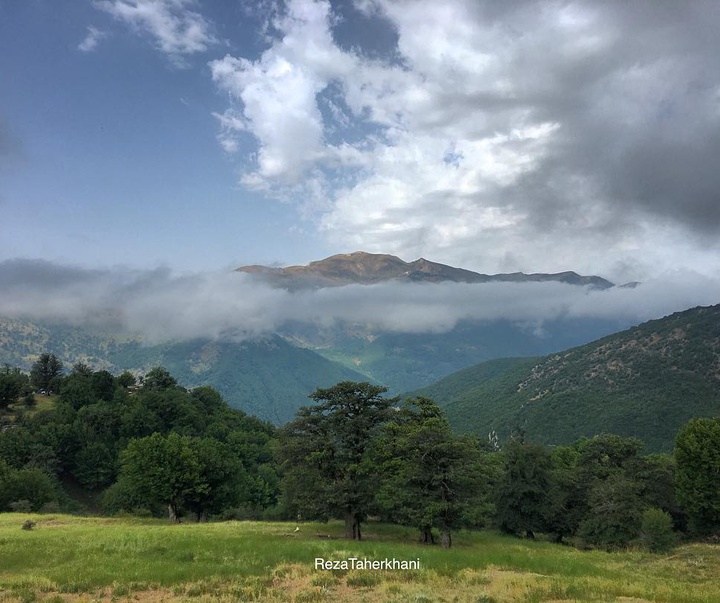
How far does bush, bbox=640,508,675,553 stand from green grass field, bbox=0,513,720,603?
29.5ft

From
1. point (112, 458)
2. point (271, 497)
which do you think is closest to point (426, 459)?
point (271, 497)

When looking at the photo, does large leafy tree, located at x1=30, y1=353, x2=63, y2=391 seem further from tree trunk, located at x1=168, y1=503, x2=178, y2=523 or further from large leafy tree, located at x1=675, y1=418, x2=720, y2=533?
large leafy tree, located at x1=675, y1=418, x2=720, y2=533

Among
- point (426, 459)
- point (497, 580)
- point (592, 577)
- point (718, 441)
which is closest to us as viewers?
point (497, 580)

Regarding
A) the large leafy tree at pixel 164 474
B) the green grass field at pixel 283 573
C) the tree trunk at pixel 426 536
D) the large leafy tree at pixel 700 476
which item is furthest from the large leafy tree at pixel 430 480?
the large leafy tree at pixel 700 476

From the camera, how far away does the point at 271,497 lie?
99.8 metres

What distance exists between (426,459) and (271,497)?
69.9m

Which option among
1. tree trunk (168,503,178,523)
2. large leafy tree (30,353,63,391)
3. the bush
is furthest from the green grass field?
large leafy tree (30,353,63,391)

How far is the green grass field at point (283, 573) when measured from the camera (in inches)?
832

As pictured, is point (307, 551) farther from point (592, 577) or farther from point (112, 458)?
point (112, 458)

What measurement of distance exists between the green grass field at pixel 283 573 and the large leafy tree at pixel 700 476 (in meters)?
20.2

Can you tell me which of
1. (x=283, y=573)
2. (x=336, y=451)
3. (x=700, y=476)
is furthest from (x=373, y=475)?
(x=700, y=476)

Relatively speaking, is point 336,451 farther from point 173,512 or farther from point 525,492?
point 525,492

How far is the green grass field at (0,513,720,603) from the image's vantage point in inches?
832

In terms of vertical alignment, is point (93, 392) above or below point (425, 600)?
above
